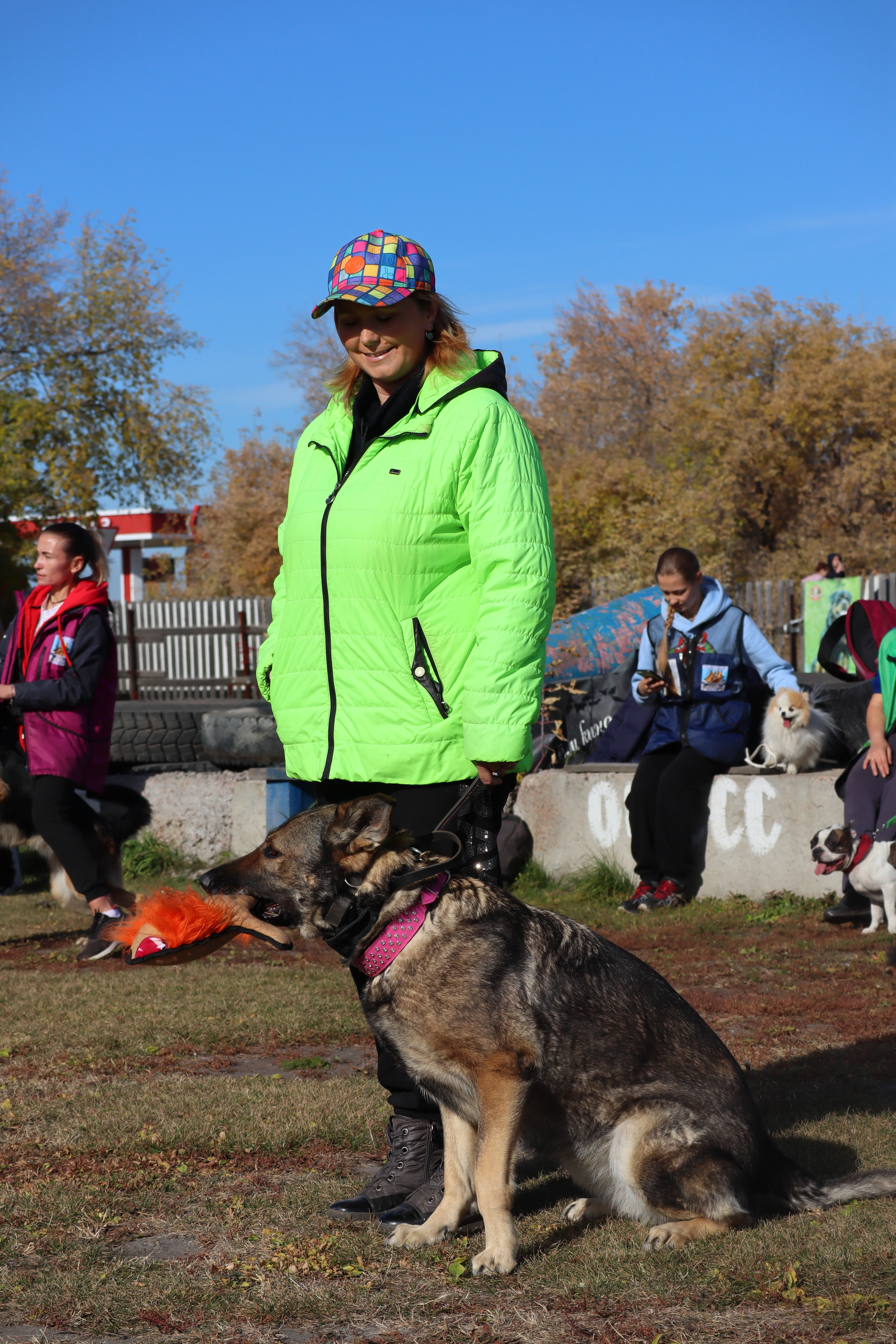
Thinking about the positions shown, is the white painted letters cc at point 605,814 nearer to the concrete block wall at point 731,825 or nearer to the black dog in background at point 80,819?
the concrete block wall at point 731,825

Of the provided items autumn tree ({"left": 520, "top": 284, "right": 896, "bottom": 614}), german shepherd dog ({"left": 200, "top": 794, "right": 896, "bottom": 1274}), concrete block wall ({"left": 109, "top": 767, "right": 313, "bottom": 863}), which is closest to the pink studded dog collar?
german shepherd dog ({"left": 200, "top": 794, "right": 896, "bottom": 1274})

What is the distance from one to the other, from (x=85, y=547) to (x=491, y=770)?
4676 mm

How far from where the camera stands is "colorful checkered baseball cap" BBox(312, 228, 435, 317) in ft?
11.1

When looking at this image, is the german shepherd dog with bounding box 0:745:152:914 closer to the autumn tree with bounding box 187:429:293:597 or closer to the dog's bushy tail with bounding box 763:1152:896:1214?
the dog's bushy tail with bounding box 763:1152:896:1214

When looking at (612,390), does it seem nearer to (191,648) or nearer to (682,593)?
(191,648)

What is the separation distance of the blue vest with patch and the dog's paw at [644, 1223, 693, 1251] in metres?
5.17

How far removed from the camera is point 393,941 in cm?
321

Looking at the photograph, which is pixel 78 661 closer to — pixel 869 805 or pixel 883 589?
pixel 869 805

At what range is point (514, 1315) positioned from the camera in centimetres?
282

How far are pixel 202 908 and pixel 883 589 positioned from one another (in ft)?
60.1

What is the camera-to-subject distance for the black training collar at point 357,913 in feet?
10.6

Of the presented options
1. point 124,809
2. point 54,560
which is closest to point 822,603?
point 124,809

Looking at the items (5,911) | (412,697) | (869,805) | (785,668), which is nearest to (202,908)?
(412,697)

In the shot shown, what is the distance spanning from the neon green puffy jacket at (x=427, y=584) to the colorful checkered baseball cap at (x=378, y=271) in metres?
0.26
